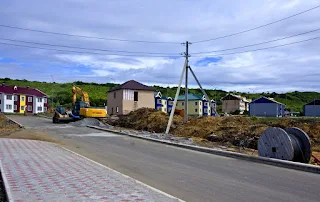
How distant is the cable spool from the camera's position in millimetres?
11680

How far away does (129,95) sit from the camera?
47.4 metres

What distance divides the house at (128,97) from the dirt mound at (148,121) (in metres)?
11.7

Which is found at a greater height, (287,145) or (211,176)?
(287,145)

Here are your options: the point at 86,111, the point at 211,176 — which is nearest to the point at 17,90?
the point at 86,111

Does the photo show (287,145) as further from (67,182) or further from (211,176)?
(67,182)

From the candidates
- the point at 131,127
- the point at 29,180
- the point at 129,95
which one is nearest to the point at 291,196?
the point at 29,180

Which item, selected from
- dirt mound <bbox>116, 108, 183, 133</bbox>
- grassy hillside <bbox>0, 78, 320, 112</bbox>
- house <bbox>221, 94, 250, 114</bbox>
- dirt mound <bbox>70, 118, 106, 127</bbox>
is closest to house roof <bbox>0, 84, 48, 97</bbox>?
grassy hillside <bbox>0, 78, 320, 112</bbox>

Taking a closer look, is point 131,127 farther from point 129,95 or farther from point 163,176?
point 163,176

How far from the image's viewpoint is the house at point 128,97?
154ft

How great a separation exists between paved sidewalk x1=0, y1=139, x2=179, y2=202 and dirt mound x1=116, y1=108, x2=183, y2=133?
17.4 metres

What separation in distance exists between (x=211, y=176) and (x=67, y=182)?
3.95 meters

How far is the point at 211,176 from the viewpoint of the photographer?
9477 mm

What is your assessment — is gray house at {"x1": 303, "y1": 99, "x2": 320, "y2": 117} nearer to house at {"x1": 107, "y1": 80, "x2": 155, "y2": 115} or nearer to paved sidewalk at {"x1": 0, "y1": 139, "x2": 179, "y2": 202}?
house at {"x1": 107, "y1": 80, "x2": 155, "y2": 115}

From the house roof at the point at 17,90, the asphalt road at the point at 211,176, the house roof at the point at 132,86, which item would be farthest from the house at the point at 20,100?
the asphalt road at the point at 211,176
